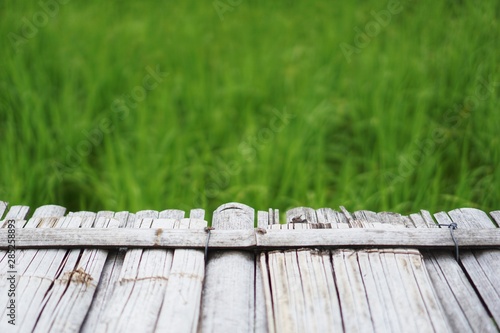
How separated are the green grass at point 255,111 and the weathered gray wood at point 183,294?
3.95 feet

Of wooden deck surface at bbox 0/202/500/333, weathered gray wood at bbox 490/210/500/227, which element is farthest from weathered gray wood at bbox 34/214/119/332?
weathered gray wood at bbox 490/210/500/227

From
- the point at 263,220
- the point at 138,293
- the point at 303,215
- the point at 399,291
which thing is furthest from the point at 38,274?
the point at 399,291

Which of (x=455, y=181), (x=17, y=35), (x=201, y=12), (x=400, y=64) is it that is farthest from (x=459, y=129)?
(x=17, y=35)

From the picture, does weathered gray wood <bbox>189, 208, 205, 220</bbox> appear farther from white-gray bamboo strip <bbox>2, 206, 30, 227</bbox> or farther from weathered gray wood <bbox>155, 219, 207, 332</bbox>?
white-gray bamboo strip <bbox>2, 206, 30, 227</bbox>

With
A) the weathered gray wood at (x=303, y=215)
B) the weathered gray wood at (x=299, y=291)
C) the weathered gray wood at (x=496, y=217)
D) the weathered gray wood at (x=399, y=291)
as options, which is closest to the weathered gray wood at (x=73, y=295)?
the weathered gray wood at (x=299, y=291)

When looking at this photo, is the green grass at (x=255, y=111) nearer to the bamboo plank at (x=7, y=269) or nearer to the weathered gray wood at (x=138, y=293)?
the bamboo plank at (x=7, y=269)

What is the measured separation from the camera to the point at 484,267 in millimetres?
1593

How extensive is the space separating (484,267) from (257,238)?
2.39ft

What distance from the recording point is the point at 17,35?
3.77 metres

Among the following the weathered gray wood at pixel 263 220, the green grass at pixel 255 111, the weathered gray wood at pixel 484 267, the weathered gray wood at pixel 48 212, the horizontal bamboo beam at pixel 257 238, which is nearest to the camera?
the weathered gray wood at pixel 484 267

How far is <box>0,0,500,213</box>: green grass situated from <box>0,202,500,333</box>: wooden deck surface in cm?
108

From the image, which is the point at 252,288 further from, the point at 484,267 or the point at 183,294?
the point at 484,267

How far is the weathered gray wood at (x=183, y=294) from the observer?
134 centimetres

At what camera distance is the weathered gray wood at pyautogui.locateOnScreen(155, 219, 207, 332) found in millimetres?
1343
